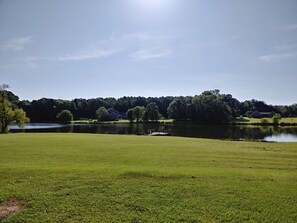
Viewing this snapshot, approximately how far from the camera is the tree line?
391 ft

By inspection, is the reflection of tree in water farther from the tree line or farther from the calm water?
the tree line

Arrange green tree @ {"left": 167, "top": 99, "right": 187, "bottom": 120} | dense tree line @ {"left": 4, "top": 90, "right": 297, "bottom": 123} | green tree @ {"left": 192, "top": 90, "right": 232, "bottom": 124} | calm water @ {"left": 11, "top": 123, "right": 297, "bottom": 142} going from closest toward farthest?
calm water @ {"left": 11, "top": 123, "right": 297, "bottom": 142}, green tree @ {"left": 192, "top": 90, "right": 232, "bottom": 124}, dense tree line @ {"left": 4, "top": 90, "right": 297, "bottom": 123}, green tree @ {"left": 167, "top": 99, "right": 187, "bottom": 120}

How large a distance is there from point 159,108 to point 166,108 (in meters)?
5.22

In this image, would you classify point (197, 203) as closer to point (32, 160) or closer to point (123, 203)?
point (123, 203)

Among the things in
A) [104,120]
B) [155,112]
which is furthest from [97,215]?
[104,120]

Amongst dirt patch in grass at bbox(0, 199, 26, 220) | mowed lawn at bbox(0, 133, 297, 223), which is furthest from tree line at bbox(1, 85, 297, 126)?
dirt patch in grass at bbox(0, 199, 26, 220)

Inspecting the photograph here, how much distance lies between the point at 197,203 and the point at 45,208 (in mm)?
5890

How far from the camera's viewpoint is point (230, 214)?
9227mm

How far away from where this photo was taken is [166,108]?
17725 centimetres

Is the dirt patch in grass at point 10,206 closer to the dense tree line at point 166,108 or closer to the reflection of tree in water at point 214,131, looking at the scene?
the reflection of tree in water at point 214,131

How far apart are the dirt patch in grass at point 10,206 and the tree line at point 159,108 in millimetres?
87628

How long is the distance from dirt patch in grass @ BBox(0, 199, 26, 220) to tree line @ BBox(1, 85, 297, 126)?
87.6m

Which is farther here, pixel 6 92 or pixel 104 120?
pixel 104 120

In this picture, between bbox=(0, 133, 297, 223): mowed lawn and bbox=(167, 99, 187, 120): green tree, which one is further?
bbox=(167, 99, 187, 120): green tree
